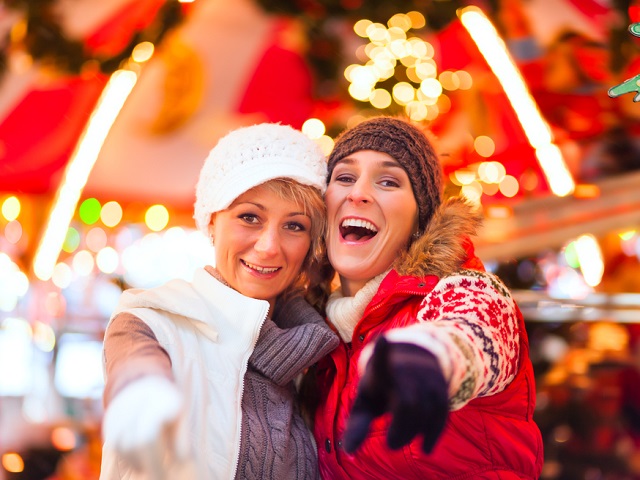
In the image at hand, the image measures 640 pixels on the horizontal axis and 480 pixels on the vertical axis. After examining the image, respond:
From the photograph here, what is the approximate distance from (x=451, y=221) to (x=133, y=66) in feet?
9.71

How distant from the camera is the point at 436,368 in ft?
3.72

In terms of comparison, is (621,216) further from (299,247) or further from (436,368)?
(436,368)

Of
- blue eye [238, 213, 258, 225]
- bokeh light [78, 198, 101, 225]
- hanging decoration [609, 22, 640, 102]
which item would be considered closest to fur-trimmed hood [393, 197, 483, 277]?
blue eye [238, 213, 258, 225]

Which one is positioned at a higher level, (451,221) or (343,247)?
(451,221)

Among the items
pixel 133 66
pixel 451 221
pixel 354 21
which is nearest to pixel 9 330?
pixel 133 66

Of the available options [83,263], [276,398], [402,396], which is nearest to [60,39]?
[83,263]

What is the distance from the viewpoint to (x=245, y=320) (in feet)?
6.04

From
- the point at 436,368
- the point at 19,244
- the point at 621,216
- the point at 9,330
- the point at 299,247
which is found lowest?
the point at 9,330

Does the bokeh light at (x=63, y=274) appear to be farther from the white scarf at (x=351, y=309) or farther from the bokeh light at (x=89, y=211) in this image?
the white scarf at (x=351, y=309)

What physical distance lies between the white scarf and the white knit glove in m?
0.88

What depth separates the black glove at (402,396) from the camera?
3.61 feet

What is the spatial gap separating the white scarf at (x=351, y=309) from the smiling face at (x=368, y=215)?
0.16 ft

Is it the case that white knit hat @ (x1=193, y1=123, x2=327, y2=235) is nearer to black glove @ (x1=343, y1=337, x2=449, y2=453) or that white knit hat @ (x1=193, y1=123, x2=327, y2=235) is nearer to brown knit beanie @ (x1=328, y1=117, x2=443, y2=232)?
brown knit beanie @ (x1=328, y1=117, x2=443, y2=232)

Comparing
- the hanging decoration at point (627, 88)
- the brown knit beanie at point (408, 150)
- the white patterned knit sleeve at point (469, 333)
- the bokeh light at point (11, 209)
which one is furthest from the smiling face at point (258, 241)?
the bokeh light at point (11, 209)
